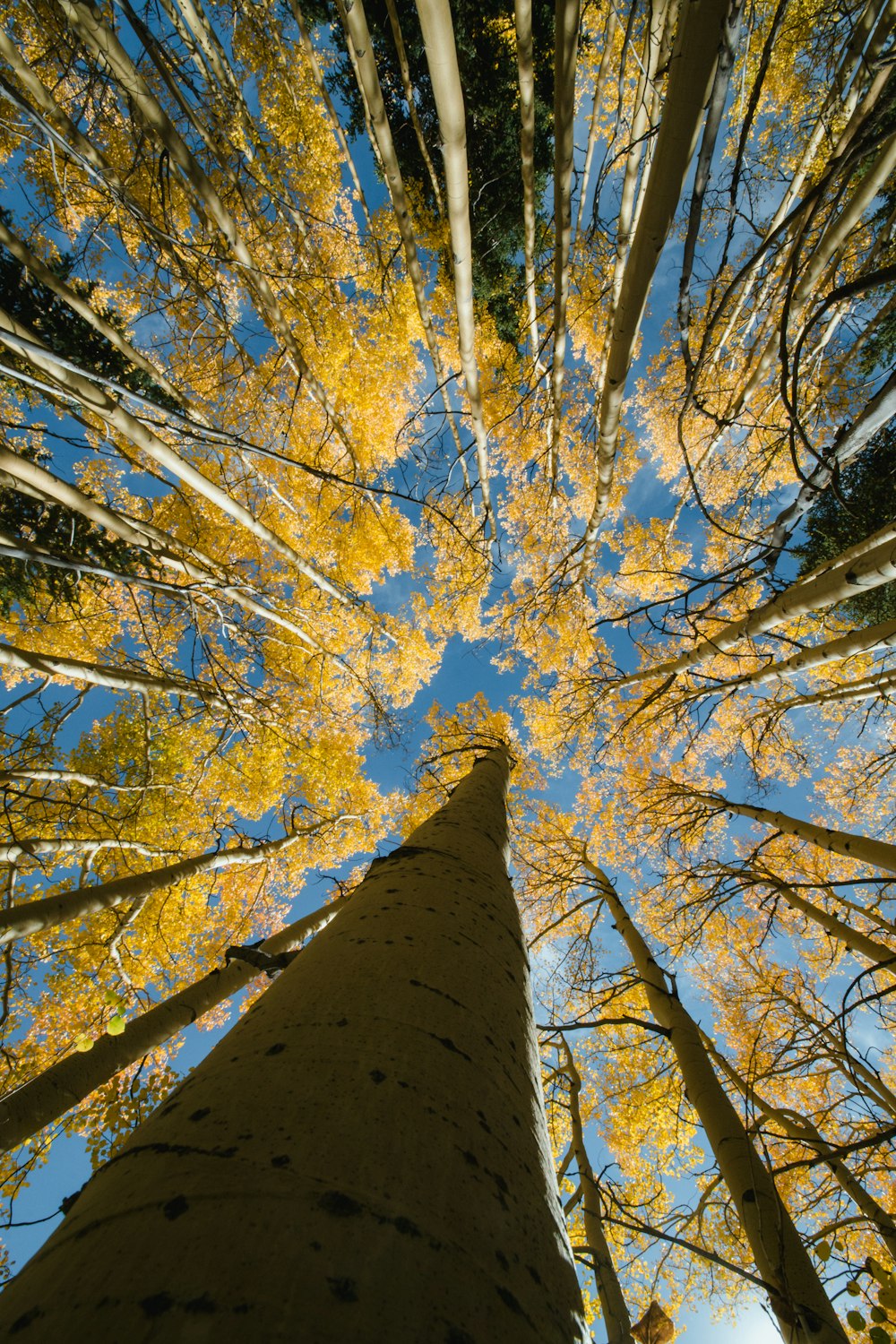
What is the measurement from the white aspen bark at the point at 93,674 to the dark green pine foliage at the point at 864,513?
16.0ft

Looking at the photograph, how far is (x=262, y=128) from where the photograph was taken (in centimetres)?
894

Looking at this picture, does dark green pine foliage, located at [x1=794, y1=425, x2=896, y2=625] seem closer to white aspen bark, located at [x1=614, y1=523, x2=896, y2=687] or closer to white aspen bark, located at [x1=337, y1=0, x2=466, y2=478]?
white aspen bark, located at [x1=614, y1=523, x2=896, y2=687]

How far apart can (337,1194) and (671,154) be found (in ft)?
8.97

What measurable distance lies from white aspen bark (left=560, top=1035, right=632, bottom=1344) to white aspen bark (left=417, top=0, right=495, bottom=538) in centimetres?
475

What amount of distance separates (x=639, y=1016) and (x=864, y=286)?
7.60 m

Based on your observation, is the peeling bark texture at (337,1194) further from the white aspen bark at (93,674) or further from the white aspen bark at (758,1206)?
the white aspen bark at (93,674)

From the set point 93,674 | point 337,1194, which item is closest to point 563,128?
point 93,674

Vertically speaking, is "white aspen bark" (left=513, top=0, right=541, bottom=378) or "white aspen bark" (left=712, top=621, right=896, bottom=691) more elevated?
"white aspen bark" (left=513, top=0, right=541, bottom=378)

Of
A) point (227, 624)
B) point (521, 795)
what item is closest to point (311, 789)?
point (521, 795)

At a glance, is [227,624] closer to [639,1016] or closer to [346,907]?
[346,907]

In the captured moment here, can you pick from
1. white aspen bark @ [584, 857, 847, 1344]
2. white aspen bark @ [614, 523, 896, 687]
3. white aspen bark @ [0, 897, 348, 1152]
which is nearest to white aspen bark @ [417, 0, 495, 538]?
white aspen bark @ [614, 523, 896, 687]

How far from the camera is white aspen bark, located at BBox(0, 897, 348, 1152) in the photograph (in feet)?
7.64

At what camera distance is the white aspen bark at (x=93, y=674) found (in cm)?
278

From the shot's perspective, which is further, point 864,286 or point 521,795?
point 521,795
